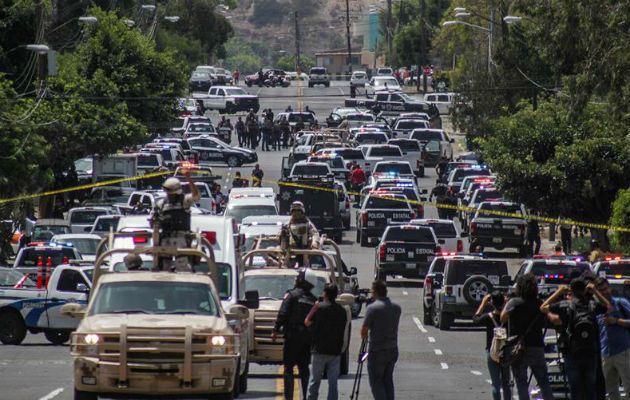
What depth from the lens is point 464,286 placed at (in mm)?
29125

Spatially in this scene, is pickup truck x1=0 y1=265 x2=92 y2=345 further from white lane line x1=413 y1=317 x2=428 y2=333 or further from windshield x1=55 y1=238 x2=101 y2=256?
windshield x1=55 y1=238 x2=101 y2=256

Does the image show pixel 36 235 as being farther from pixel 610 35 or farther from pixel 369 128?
pixel 369 128

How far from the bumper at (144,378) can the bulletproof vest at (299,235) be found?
8074mm

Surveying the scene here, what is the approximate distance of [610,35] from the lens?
100 ft

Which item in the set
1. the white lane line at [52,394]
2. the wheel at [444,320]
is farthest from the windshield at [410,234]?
the white lane line at [52,394]

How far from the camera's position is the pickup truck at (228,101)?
91.3m

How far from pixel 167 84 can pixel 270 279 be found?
45.4m

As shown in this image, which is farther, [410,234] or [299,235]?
[410,234]

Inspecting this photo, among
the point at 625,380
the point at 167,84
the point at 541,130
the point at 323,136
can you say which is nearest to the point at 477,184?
the point at 541,130

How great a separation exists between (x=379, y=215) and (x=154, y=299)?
30.6 metres

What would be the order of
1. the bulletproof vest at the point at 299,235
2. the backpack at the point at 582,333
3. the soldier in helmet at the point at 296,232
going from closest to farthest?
the backpack at the point at 582,333 < the soldier in helmet at the point at 296,232 < the bulletproof vest at the point at 299,235

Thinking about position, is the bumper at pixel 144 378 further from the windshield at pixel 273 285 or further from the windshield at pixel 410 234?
the windshield at pixel 410 234

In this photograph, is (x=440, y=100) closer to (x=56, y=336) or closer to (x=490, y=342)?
(x=56, y=336)

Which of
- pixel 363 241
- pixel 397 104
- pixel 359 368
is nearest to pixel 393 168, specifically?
pixel 363 241
